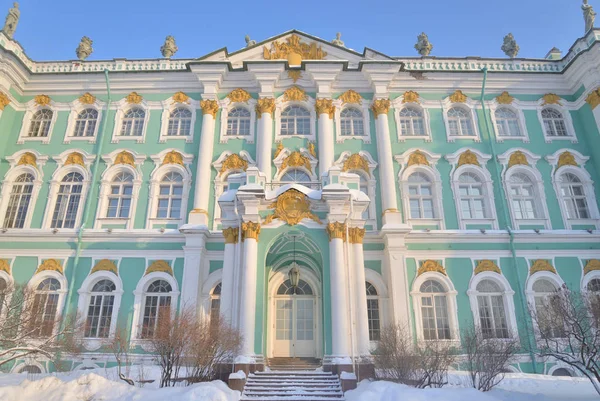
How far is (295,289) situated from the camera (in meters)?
17.2

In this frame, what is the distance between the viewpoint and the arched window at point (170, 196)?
18688 millimetres

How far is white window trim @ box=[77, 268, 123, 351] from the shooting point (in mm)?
16625

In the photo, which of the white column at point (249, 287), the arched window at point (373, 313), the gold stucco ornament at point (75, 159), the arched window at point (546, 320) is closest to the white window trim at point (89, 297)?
the gold stucco ornament at point (75, 159)

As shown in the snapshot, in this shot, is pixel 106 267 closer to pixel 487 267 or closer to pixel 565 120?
pixel 487 267

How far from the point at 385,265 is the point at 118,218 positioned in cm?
1085

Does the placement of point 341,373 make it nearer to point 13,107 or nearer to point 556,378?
point 556,378

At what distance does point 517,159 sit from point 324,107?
860 cm

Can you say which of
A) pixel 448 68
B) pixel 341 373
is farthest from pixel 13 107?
pixel 448 68

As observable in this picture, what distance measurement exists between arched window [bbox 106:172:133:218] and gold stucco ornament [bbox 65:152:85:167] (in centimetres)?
165

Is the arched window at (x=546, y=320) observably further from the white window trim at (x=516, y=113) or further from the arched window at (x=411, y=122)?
the arched window at (x=411, y=122)

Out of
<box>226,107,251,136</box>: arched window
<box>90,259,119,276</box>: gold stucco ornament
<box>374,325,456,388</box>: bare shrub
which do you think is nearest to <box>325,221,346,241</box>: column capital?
<box>374,325,456,388</box>: bare shrub

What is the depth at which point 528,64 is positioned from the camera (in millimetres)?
20969

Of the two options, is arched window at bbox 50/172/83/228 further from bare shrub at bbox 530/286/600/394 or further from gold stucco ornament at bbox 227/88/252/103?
bare shrub at bbox 530/286/600/394

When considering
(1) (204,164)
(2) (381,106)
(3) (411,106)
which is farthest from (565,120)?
(1) (204,164)
